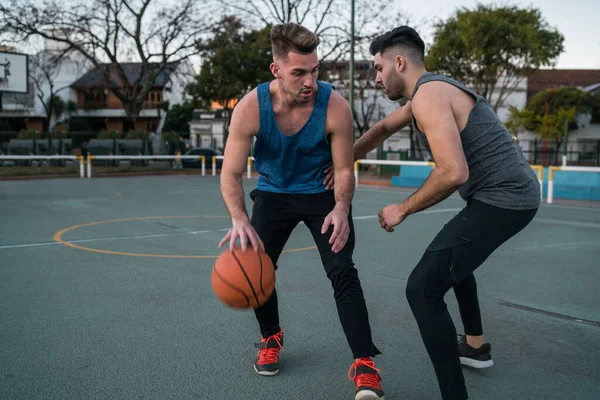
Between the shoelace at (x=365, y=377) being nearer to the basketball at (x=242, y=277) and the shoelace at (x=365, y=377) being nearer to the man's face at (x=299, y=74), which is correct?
the basketball at (x=242, y=277)

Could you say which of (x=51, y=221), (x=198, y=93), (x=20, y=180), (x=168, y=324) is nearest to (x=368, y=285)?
(x=168, y=324)

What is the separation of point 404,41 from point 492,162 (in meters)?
0.76

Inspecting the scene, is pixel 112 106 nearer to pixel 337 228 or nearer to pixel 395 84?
pixel 337 228

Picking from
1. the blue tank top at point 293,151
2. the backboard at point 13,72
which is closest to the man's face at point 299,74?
the blue tank top at point 293,151

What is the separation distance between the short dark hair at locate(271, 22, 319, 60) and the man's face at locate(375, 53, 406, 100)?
37 cm

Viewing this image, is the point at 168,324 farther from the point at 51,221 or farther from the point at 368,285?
the point at 51,221

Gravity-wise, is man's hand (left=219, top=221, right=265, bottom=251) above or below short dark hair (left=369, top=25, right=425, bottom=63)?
below

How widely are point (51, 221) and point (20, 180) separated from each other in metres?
14.2

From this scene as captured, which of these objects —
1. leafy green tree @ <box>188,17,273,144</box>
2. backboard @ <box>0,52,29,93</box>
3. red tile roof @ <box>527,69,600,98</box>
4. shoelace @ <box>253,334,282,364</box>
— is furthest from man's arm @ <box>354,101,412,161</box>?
red tile roof @ <box>527,69,600,98</box>

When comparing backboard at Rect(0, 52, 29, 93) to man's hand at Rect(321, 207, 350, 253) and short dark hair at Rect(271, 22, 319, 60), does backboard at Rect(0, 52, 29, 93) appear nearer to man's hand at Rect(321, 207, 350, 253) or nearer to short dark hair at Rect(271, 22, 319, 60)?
short dark hair at Rect(271, 22, 319, 60)

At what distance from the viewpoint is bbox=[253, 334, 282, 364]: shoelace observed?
148 inches

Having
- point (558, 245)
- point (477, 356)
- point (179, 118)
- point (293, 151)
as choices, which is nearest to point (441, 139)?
point (293, 151)

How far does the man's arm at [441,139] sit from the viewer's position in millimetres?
2953

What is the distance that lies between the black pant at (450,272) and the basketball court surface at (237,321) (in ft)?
1.45
